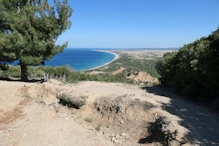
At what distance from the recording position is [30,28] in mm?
14766

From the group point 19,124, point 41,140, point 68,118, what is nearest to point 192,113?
point 68,118

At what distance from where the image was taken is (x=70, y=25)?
16.4m

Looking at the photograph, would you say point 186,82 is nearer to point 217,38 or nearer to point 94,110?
point 217,38

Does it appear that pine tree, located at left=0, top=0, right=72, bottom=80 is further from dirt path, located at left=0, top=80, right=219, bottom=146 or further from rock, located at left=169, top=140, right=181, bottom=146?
rock, located at left=169, top=140, right=181, bottom=146

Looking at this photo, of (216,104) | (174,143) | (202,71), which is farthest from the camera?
(202,71)

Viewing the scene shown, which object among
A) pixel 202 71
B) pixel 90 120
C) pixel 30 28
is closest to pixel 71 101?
pixel 90 120

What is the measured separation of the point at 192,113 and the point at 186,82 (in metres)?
7.00

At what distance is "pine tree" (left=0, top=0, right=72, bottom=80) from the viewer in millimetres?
14383

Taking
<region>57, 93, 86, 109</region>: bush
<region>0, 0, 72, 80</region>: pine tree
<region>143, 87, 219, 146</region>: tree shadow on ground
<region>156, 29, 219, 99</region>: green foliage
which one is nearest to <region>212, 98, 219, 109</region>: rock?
<region>156, 29, 219, 99</region>: green foliage

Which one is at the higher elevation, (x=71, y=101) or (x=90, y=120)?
(x=71, y=101)

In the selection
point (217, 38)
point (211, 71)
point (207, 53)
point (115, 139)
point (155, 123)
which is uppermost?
point (217, 38)

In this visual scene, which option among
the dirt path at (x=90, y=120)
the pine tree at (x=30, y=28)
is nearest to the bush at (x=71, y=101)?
the dirt path at (x=90, y=120)

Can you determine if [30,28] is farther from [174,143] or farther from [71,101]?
[174,143]

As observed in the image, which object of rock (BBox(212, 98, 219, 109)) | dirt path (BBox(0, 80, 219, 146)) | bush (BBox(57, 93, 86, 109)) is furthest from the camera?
rock (BBox(212, 98, 219, 109))
